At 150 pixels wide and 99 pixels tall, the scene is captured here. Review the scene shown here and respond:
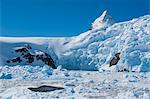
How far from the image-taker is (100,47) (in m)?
39.5

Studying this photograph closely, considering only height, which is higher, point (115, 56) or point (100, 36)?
point (100, 36)

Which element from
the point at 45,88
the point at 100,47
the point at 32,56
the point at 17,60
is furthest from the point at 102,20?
the point at 45,88

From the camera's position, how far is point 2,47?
3809 cm

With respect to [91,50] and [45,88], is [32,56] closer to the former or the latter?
[91,50]

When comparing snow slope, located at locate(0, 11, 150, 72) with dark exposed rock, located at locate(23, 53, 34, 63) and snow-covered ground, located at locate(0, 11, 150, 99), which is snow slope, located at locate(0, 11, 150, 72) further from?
dark exposed rock, located at locate(23, 53, 34, 63)

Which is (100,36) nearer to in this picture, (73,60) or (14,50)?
(73,60)

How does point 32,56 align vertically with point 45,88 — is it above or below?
above

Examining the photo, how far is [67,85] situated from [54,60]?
23790mm

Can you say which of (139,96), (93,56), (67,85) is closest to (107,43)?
(93,56)

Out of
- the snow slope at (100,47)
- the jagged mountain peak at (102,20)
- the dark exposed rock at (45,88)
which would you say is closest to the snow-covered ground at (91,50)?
the snow slope at (100,47)

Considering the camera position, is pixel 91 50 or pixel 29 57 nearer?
pixel 29 57

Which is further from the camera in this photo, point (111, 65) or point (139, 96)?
point (111, 65)

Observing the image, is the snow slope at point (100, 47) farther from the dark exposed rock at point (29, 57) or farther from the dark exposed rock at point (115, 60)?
the dark exposed rock at point (29, 57)

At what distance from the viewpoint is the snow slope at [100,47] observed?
34.9 metres
